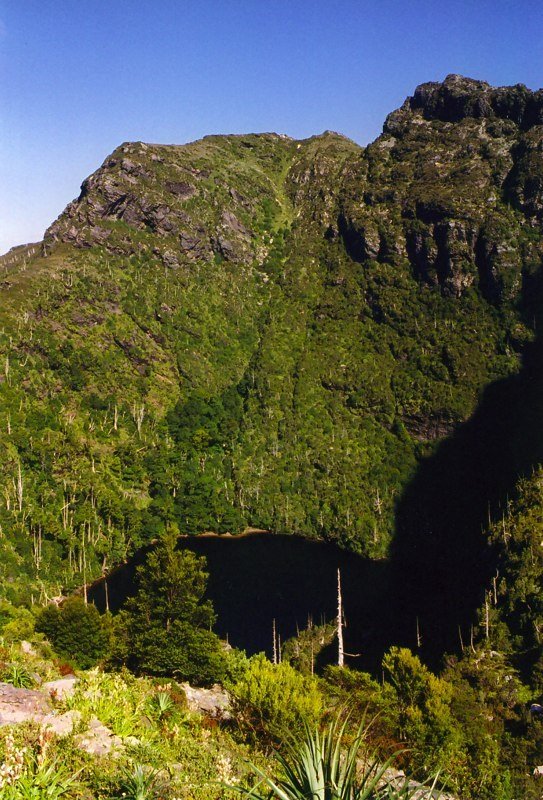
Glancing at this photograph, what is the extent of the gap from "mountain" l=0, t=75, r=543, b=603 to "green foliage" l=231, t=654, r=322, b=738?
71207 mm

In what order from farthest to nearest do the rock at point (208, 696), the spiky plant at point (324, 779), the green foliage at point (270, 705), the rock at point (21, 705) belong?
the rock at point (208, 696)
the green foliage at point (270, 705)
the rock at point (21, 705)
the spiky plant at point (324, 779)

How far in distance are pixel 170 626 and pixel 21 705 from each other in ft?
89.3

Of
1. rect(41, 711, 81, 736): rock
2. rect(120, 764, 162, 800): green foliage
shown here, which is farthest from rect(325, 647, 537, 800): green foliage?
rect(120, 764, 162, 800): green foliage

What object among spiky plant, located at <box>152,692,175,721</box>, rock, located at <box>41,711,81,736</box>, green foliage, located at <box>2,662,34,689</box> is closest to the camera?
rock, located at <box>41,711,81,736</box>

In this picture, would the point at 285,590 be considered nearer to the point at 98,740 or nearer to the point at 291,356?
the point at 291,356

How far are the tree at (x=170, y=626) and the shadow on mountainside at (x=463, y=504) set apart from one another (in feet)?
131

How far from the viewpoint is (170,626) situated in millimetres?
43125

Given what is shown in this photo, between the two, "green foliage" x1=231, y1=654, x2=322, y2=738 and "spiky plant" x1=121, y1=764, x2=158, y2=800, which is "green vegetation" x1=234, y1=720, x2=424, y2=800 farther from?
"green foliage" x1=231, y1=654, x2=322, y2=738

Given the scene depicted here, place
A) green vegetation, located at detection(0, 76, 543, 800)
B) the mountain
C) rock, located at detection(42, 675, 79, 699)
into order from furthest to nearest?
the mountain < green vegetation, located at detection(0, 76, 543, 800) < rock, located at detection(42, 675, 79, 699)

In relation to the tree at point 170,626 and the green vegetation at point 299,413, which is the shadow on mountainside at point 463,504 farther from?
the tree at point 170,626

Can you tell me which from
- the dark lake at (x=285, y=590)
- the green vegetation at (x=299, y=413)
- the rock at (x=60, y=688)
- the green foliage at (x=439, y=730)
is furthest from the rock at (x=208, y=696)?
the dark lake at (x=285, y=590)

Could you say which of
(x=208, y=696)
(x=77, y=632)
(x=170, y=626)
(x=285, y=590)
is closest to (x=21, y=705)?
(x=208, y=696)

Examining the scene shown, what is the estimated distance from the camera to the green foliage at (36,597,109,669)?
153 feet

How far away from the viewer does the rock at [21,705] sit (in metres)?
15.7
